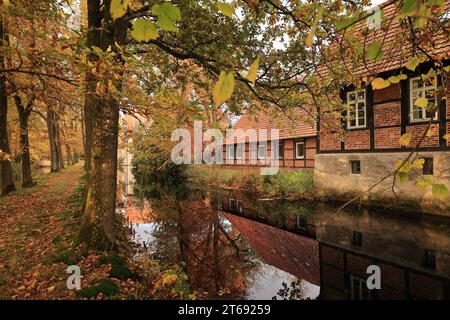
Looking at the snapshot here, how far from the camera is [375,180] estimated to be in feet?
39.4

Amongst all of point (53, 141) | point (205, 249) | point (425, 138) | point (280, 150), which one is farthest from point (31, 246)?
point (53, 141)

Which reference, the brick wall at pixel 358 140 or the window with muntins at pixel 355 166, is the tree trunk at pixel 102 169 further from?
the window with muntins at pixel 355 166

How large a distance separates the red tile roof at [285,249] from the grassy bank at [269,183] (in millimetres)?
4748

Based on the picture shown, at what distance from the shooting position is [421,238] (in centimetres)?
809

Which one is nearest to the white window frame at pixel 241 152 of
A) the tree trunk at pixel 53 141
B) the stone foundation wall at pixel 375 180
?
the stone foundation wall at pixel 375 180

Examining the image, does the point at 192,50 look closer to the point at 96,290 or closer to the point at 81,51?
the point at 81,51

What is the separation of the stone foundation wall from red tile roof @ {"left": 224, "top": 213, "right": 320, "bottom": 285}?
4371mm

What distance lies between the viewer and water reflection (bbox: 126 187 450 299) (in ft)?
18.4

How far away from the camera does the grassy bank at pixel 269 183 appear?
15055mm

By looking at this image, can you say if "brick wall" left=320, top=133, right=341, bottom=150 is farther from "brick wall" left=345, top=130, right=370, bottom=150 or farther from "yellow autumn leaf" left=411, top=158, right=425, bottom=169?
"yellow autumn leaf" left=411, top=158, right=425, bottom=169

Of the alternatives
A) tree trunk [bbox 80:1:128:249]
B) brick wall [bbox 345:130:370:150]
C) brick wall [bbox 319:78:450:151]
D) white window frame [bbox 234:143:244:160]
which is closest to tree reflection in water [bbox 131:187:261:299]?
tree trunk [bbox 80:1:128:249]

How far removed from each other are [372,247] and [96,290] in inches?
256

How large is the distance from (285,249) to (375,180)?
241 inches
